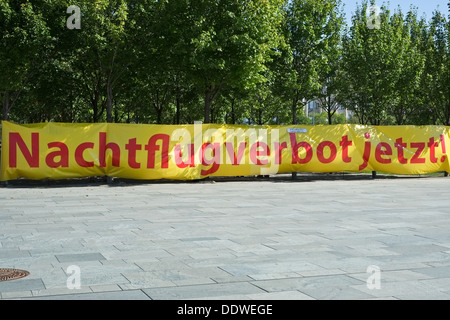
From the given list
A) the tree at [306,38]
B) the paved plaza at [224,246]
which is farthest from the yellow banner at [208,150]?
the tree at [306,38]

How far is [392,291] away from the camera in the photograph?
5707 mm

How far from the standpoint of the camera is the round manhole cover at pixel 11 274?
6211 mm

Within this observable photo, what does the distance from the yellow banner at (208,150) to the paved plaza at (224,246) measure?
262 cm

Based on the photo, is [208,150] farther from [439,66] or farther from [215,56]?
[439,66]

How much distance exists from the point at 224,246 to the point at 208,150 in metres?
12.2

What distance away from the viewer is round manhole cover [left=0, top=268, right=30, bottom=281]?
20.4 ft

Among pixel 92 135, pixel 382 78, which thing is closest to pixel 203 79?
pixel 92 135

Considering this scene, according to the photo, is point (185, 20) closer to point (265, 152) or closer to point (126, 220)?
point (265, 152)

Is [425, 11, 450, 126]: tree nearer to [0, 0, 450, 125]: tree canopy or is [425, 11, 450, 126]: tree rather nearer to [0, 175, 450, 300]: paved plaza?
[0, 0, 450, 125]: tree canopy

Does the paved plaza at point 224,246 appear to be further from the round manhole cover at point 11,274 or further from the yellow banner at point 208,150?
the yellow banner at point 208,150

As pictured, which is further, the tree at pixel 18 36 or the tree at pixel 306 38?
the tree at pixel 306 38

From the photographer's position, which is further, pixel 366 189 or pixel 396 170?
pixel 396 170

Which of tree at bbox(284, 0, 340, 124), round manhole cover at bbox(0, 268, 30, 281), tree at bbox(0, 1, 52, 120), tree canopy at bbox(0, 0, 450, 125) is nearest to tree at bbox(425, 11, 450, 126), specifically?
tree canopy at bbox(0, 0, 450, 125)

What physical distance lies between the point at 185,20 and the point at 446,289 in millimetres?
20419
